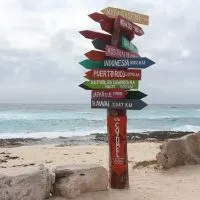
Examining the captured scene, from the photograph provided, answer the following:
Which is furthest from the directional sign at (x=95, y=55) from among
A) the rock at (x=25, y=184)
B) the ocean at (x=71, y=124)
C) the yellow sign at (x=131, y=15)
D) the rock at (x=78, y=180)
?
the ocean at (x=71, y=124)

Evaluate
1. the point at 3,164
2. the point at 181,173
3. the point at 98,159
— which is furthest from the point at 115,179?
the point at 3,164

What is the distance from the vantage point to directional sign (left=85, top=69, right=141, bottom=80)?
7.44 meters

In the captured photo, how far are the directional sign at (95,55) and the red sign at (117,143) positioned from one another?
1.03m

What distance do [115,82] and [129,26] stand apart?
1.03m

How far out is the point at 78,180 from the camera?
6.66 meters

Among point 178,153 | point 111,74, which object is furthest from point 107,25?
point 178,153

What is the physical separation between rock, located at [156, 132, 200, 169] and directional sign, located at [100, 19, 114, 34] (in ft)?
→ 11.4

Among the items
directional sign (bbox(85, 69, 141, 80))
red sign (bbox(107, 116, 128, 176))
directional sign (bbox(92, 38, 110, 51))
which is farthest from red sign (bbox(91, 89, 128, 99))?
directional sign (bbox(92, 38, 110, 51))

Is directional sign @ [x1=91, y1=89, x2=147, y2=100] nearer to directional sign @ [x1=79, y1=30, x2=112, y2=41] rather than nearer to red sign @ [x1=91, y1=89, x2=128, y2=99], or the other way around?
red sign @ [x1=91, y1=89, x2=128, y2=99]

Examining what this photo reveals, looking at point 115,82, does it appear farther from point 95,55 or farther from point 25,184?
point 25,184

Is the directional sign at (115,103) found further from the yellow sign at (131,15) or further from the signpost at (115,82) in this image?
the yellow sign at (131,15)

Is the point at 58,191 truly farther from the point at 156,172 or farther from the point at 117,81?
the point at 156,172

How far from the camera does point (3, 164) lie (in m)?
13.8

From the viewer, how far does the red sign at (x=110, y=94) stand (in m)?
7.48
